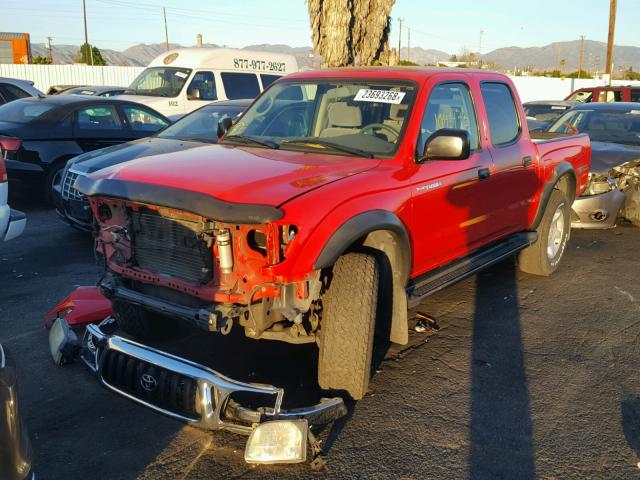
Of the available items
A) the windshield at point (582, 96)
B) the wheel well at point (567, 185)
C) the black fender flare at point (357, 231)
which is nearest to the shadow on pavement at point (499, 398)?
the black fender flare at point (357, 231)

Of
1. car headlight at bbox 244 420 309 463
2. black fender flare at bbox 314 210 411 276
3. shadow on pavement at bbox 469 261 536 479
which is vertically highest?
black fender flare at bbox 314 210 411 276

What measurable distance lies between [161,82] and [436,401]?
11394 millimetres

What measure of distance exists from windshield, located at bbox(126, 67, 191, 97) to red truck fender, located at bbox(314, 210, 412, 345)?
10.2 m

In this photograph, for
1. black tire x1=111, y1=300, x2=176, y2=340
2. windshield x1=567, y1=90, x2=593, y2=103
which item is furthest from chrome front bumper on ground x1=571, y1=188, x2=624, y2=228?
windshield x1=567, y1=90, x2=593, y2=103

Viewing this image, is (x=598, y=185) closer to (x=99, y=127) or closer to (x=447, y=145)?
(x=447, y=145)

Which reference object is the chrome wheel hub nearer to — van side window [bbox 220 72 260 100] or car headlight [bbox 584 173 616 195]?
car headlight [bbox 584 173 616 195]

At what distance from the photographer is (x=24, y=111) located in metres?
9.20

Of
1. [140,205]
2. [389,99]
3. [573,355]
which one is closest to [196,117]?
[389,99]

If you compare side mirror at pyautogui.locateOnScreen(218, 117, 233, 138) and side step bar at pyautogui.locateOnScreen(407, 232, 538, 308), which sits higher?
side mirror at pyautogui.locateOnScreen(218, 117, 233, 138)

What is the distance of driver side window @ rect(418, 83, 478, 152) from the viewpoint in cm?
454

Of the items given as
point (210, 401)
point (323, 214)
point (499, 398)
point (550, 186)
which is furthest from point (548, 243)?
point (210, 401)

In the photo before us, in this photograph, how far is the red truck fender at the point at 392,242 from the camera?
139 inches

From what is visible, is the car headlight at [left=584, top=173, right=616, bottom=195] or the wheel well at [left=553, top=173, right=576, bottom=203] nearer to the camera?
the wheel well at [left=553, top=173, right=576, bottom=203]

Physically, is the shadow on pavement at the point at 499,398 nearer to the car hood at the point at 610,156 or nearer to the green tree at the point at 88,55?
the car hood at the point at 610,156
